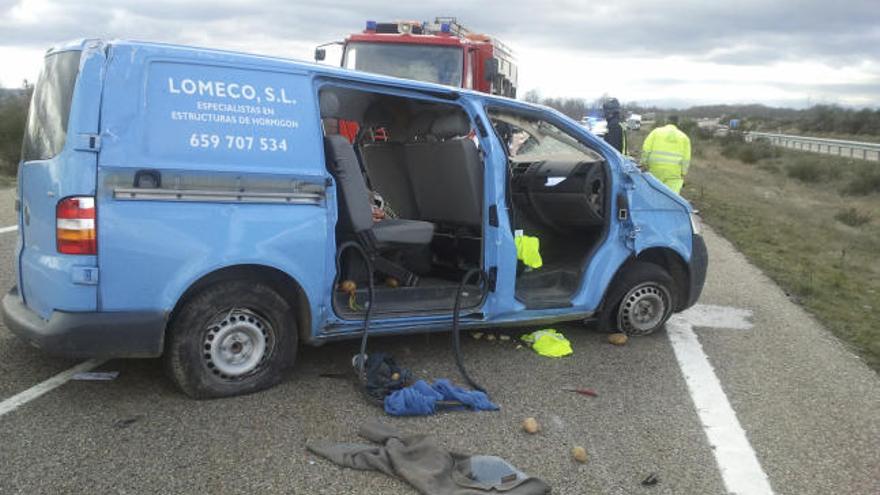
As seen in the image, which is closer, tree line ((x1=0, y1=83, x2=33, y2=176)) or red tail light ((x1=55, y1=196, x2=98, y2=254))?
red tail light ((x1=55, y1=196, x2=98, y2=254))

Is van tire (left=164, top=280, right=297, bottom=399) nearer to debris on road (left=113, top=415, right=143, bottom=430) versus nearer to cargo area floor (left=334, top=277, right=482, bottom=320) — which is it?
debris on road (left=113, top=415, right=143, bottom=430)

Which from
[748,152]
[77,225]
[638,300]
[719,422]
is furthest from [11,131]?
[748,152]

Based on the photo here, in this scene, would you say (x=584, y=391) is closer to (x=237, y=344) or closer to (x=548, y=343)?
(x=548, y=343)

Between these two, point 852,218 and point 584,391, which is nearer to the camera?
point 584,391

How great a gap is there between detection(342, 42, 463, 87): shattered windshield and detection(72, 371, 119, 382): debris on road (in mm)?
8033

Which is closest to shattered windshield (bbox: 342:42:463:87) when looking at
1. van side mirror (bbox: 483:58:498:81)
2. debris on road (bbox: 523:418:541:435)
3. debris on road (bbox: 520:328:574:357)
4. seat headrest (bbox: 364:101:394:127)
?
van side mirror (bbox: 483:58:498:81)

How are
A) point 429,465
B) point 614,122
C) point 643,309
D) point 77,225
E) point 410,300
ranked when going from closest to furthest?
point 429,465, point 77,225, point 410,300, point 643,309, point 614,122

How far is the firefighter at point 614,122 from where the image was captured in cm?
1070

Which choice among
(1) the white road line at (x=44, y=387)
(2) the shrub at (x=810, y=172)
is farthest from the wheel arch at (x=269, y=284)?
(2) the shrub at (x=810, y=172)

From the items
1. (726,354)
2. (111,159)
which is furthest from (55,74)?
(726,354)

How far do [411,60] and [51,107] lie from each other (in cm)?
836

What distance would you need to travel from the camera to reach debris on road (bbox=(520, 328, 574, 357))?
5629 millimetres

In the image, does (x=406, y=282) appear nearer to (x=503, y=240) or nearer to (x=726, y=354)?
(x=503, y=240)

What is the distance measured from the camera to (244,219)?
13.9ft
